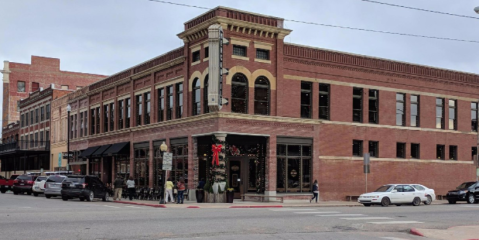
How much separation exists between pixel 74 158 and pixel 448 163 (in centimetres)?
3626

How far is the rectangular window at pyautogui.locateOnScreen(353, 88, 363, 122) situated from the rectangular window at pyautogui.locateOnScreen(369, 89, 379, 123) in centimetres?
97

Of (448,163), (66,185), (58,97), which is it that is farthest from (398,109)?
(58,97)

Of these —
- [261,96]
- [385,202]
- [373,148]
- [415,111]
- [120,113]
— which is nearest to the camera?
[385,202]

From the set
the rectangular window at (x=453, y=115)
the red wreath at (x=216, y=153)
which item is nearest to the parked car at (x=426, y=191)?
the red wreath at (x=216, y=153)

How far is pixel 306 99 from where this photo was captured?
3719cm

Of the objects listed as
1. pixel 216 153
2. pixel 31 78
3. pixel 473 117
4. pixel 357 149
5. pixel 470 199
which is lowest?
pixel 470 199

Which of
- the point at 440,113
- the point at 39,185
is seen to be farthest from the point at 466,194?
the point at 39,185

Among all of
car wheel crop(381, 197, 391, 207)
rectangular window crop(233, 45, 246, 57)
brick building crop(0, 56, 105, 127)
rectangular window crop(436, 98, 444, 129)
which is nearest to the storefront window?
car wheel crop(381, 197, 391, 207)

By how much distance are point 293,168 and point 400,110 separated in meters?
10.9

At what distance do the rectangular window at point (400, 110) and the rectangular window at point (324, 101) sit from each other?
6700 millimetres

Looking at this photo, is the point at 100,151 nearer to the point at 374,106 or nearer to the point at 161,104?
the point at 161,104

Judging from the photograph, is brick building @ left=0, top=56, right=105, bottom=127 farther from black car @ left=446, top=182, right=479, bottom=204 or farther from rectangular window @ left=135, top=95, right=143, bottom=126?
black car @ left=446, top=182, right=479, bottom=204

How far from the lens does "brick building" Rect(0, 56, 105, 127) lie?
90438 mm

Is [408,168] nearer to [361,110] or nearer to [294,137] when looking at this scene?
[361,110]
